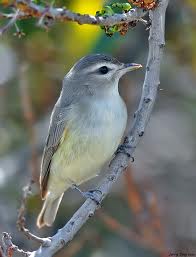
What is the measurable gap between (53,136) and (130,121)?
192 centimetres

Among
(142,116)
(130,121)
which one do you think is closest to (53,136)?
(142,116)

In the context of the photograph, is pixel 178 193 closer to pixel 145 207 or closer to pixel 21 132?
pixel 145 207

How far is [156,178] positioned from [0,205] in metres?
2.01

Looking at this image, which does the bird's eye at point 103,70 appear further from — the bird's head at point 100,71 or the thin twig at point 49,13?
the thin twig at point 49,13

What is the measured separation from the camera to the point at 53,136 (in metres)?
5.93

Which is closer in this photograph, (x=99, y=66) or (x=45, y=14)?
(x=45, y=14)

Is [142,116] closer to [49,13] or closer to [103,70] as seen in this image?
[103,70]

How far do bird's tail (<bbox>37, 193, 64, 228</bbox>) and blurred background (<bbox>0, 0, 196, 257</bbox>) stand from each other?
356 mm

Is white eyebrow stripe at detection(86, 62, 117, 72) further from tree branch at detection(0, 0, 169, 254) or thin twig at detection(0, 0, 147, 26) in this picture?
thin twig at detection(0, 0, 147, 26)

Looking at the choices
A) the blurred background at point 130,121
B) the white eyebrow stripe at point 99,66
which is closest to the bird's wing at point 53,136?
the blurred background at point 130,121

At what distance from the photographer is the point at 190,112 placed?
7582 millimetres

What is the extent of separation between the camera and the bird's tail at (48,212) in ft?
21.1

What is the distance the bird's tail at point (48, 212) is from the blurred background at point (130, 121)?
1.17ft

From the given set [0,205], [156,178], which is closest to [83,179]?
[0,205]
